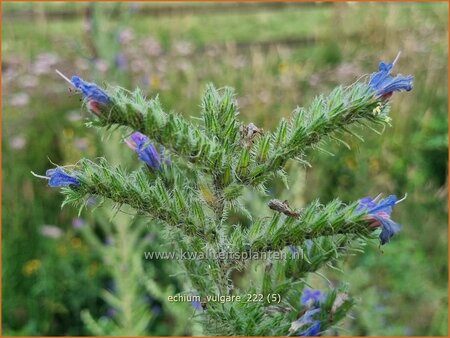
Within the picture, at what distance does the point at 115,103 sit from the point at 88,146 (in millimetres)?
3508

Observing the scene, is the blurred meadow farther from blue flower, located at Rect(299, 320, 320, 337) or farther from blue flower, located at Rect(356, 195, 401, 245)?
blue flower, located at Rect(356, 195, 401, 245)

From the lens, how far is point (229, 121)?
1766 mm

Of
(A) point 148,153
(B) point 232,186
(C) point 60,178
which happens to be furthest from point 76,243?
(B) point 232,186

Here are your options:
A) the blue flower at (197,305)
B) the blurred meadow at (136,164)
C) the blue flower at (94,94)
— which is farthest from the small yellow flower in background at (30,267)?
the blue flower at (94,94)

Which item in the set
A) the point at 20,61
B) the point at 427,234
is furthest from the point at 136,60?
the point at 427,234

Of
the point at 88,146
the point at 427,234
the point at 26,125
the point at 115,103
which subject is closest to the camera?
the point at 115,103

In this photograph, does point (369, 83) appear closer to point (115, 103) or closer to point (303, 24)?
point (115, 103)

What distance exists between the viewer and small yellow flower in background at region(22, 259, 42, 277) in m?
4.61

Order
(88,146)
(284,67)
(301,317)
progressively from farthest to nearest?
1. (284,67)
2. (88,146)
3. (301,317)

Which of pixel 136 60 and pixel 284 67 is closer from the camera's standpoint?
pixel 136 60

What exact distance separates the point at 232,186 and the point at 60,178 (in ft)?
1.57

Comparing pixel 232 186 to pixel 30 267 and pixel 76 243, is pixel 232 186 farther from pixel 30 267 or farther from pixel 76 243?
pixel 76 243

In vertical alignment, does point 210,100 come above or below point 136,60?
below

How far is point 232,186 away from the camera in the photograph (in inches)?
70.1
